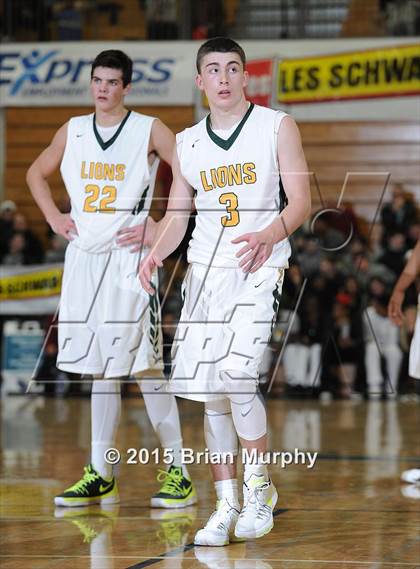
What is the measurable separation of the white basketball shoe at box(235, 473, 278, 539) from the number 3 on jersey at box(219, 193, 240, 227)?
106 cm

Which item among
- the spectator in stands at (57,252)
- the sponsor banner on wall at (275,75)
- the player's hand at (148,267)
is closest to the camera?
the player's hand at (148,267)

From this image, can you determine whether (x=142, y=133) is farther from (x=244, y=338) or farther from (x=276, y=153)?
(x=244, y=338)

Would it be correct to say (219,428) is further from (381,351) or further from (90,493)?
(381,351)

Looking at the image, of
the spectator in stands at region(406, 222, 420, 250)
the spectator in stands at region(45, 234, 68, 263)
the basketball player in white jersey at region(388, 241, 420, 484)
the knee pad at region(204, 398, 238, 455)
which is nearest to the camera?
the knee pad at region(204, 398, 238, 455)

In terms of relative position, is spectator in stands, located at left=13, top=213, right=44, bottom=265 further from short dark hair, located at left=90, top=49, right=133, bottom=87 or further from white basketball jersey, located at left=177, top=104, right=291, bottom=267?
white basketball jersey, located at left=177, top=104, right=291, bottom=267

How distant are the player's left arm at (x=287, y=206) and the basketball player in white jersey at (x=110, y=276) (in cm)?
124

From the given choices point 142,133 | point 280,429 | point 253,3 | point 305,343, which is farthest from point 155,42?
point 142,133

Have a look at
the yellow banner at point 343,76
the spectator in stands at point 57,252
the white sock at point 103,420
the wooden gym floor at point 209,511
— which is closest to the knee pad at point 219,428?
the wooden gym floor at point 209,511

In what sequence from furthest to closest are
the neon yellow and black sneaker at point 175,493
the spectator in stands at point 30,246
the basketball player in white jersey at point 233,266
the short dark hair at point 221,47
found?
1. the spectator in stands at point 30,246
2. the neon yellow and black sneaker at point 175,493
3. the short dark hair at point 221,47
4. the basketball player in white jersey at point 233,266

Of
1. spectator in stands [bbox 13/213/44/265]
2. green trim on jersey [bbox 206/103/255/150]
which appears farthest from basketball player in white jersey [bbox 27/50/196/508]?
spectator in stands [bbox 13/213/44/265]

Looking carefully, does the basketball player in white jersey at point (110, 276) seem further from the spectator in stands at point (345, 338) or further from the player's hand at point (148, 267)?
the spectator in stands at point (345, 338)

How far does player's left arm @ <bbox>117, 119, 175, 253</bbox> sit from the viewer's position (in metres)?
5.75

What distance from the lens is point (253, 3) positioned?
16.6m

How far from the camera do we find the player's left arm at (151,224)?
5746 mm
